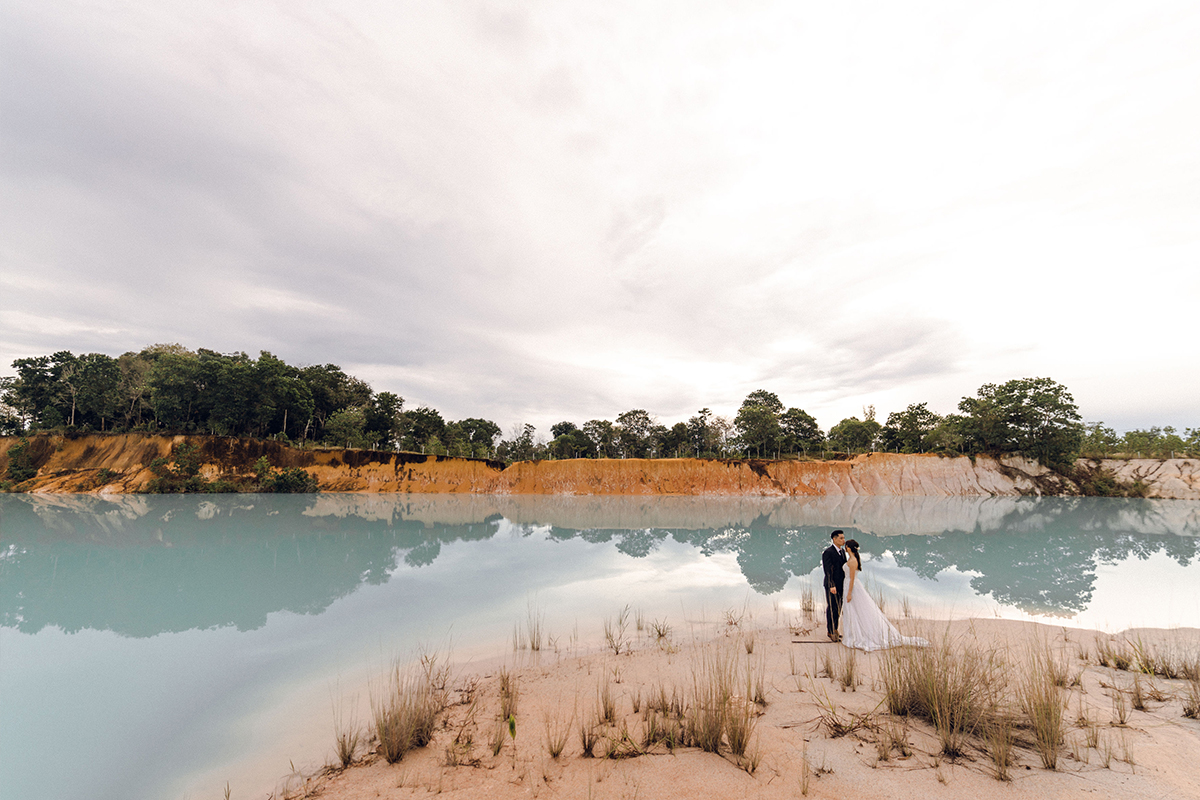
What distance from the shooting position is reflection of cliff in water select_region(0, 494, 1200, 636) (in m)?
11.6

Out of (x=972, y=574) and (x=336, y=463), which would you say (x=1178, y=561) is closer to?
(x=972, y=574)

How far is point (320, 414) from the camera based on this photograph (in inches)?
2488

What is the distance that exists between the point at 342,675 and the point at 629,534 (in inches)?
721

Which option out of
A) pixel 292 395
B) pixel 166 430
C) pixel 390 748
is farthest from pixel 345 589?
pixel 166 430

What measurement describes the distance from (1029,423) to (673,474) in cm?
4417

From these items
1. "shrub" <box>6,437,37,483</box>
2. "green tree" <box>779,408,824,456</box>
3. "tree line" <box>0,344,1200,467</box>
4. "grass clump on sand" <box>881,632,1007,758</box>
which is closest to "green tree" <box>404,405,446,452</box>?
"tree line" <box>0,344,1200,467</box>

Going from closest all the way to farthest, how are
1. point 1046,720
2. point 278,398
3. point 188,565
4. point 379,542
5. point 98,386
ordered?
point 1046,720 → point 188,565 → point 379,542 → point 98,386 → point 278,398

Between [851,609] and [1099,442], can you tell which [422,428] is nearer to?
[851,609]

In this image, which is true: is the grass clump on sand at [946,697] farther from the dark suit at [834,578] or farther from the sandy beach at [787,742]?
the dark suit at [834,578]

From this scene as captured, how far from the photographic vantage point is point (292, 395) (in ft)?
178

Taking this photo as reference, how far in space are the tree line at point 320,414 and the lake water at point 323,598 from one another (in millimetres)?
24656

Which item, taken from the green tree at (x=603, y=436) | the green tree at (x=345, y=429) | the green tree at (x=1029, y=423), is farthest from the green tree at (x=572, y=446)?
the green tree at (x=1029, y=423)

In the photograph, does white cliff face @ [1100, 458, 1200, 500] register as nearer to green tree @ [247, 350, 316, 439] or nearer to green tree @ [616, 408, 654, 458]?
green tree @ [616, 408, 654, 458]

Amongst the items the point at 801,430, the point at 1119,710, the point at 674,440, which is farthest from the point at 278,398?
the point at 801,430
